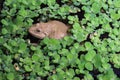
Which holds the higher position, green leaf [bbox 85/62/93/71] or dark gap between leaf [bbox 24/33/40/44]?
dark gap between leaf [bbox 24/33/40/44]

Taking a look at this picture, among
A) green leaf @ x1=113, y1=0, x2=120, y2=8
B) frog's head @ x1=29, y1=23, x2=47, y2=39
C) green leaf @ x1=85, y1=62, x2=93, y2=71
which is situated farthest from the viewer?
green leaf @ x1=113, y1=0, x2=120, y2=8

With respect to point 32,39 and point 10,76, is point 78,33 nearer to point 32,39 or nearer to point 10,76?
point 32,39

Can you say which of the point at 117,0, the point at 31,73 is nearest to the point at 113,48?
the point at 117,0

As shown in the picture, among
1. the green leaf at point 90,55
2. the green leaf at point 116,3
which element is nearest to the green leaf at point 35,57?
the green leaf at point 90,55

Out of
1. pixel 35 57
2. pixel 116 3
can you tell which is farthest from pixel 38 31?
pixel 116 3

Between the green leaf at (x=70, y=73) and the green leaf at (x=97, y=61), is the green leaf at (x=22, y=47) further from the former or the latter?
the green leaf at (x=97, y=61)

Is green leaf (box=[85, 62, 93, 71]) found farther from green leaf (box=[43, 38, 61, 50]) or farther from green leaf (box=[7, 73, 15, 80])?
green leaf (box=[7, 73, 15, 80])

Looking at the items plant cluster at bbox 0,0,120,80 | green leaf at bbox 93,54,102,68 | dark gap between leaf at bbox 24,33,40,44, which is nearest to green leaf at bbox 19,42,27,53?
plant cluster at bbox 0,0,120,80
